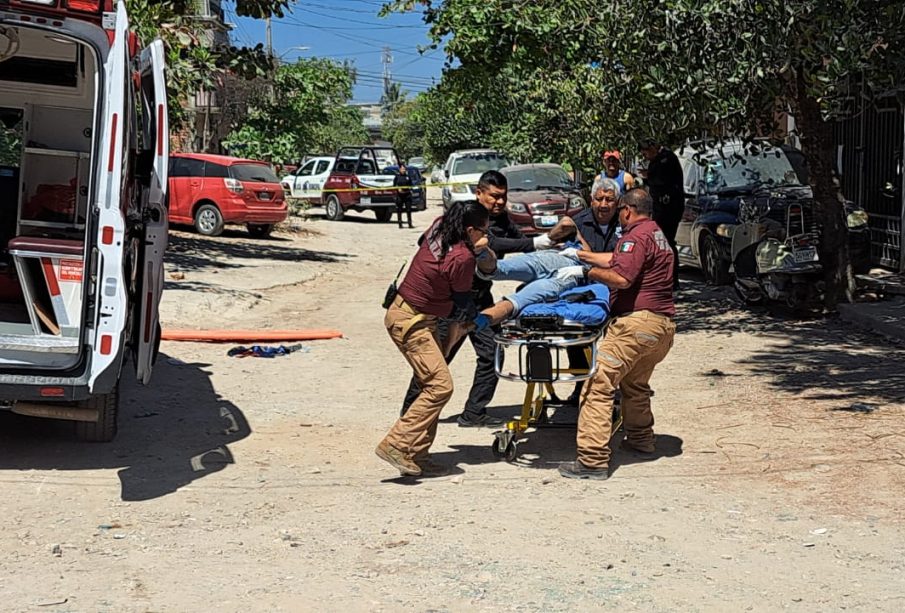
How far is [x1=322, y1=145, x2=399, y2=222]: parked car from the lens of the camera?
33.8 meters

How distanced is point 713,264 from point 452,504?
34.4 ft

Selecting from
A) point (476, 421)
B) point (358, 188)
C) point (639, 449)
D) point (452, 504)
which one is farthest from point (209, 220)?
point (452, 504)

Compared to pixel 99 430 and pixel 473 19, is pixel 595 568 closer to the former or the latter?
pixel 99 430

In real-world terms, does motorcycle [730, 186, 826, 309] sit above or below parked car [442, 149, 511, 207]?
below

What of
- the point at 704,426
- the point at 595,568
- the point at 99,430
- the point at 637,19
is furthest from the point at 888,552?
the point at 637,19

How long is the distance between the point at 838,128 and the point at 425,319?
1402 cm

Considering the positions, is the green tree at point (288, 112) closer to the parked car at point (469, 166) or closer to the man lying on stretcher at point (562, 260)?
the parked car at point (469, 166)

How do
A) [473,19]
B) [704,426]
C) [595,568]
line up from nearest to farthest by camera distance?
[595,568], [704,426], [473,19]

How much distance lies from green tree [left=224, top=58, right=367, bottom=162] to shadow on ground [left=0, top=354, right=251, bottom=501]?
26332 mm

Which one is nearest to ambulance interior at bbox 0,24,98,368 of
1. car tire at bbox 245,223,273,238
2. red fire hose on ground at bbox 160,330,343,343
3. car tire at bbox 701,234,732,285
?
red fire hose on ground at bbox 160,330,343,343

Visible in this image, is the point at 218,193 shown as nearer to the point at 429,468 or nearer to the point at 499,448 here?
the point at 499,448

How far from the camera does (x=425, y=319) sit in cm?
724

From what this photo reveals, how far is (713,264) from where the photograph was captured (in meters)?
16.5

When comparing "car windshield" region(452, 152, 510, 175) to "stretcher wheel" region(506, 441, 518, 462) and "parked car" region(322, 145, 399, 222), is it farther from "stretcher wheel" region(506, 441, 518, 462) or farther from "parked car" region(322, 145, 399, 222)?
"stretcher wheel" region(506, 441, 518, 462)
